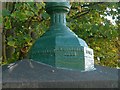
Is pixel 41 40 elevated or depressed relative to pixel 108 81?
elevated

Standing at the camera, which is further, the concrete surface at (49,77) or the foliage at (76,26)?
the foliage at (76,26)

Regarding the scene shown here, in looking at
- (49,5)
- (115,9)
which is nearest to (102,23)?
(115,9)

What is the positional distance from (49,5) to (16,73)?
1.71 ft

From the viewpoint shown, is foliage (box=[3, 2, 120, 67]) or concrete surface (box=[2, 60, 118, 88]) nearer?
concrete surface (box=[2, 60, 118, 88])

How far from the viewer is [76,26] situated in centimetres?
945

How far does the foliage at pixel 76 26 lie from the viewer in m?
7.79

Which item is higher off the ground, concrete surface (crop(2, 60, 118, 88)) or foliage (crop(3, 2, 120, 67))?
foliage (crop(3, 2, 120, 67))

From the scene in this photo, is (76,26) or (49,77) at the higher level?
(76,26)

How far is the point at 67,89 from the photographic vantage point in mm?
1777

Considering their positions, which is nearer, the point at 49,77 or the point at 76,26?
the point at 49,77

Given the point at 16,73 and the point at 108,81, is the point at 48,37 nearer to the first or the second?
the point at 16,73

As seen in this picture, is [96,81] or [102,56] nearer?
[96,81]

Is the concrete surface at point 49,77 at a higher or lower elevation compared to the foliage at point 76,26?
lower

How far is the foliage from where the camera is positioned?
7793 mm
